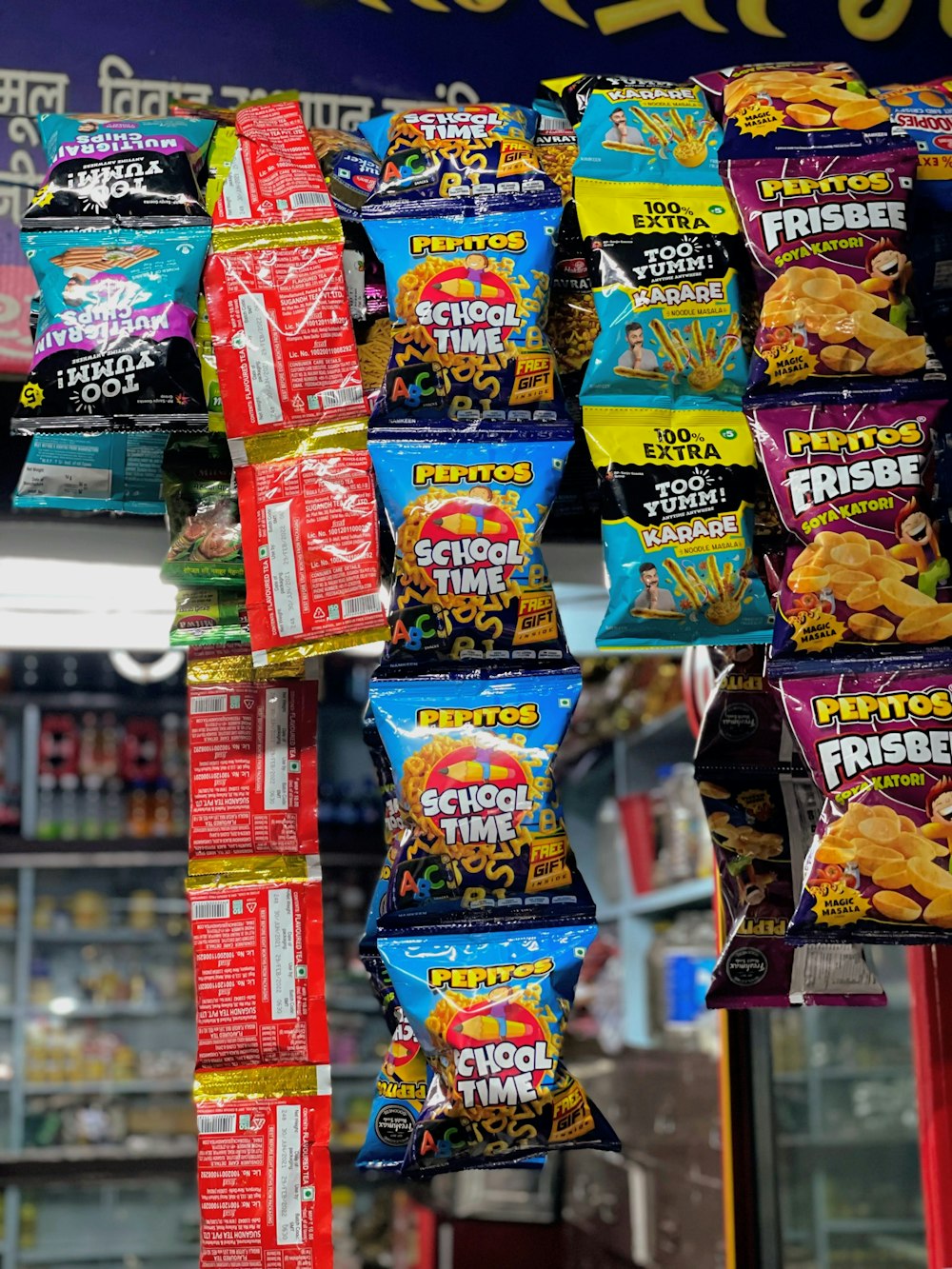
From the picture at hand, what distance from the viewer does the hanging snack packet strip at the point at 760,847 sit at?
Answer: 1.70 metres

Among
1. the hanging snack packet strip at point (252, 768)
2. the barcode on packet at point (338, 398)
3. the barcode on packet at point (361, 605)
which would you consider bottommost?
the hanging snack packet strip at point (252, 768)

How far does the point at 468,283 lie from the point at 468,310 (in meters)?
0.03

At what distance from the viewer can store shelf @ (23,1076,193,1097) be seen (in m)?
6.07

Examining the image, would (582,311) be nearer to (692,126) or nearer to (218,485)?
(692,126)

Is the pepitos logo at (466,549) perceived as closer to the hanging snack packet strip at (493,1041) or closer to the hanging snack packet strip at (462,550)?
the hanging snack packet strip at (462,550)

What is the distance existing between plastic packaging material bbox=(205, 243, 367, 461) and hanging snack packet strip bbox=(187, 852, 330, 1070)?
0.49 meters

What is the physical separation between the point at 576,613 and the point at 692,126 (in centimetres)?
126

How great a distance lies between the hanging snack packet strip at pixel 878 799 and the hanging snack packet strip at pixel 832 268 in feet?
1.10

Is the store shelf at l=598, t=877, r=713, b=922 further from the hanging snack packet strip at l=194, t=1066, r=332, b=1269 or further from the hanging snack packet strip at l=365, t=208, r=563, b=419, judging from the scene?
the hanging snack packet strip at l=365, t=208, r=563, b=419

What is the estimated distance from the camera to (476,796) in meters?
1.44

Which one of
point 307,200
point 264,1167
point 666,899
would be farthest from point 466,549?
point 666,899

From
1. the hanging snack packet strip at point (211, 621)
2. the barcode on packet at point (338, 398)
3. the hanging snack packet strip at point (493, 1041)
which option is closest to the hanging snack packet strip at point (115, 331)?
the barcode on packet at point (338, 398)

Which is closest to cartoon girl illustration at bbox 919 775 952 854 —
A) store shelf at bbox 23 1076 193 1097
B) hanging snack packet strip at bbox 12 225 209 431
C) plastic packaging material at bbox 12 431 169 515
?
hanging snack packet strip at bbox 12 225 209 431

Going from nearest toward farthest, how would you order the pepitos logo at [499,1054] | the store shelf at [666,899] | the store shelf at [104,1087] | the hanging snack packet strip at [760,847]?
1. the pepitos logo at [499,1054]
2. the hanging snack packet strip at [760,847]
3. the store shelf at [666,899]
4. the store shelf at [104,1087]
